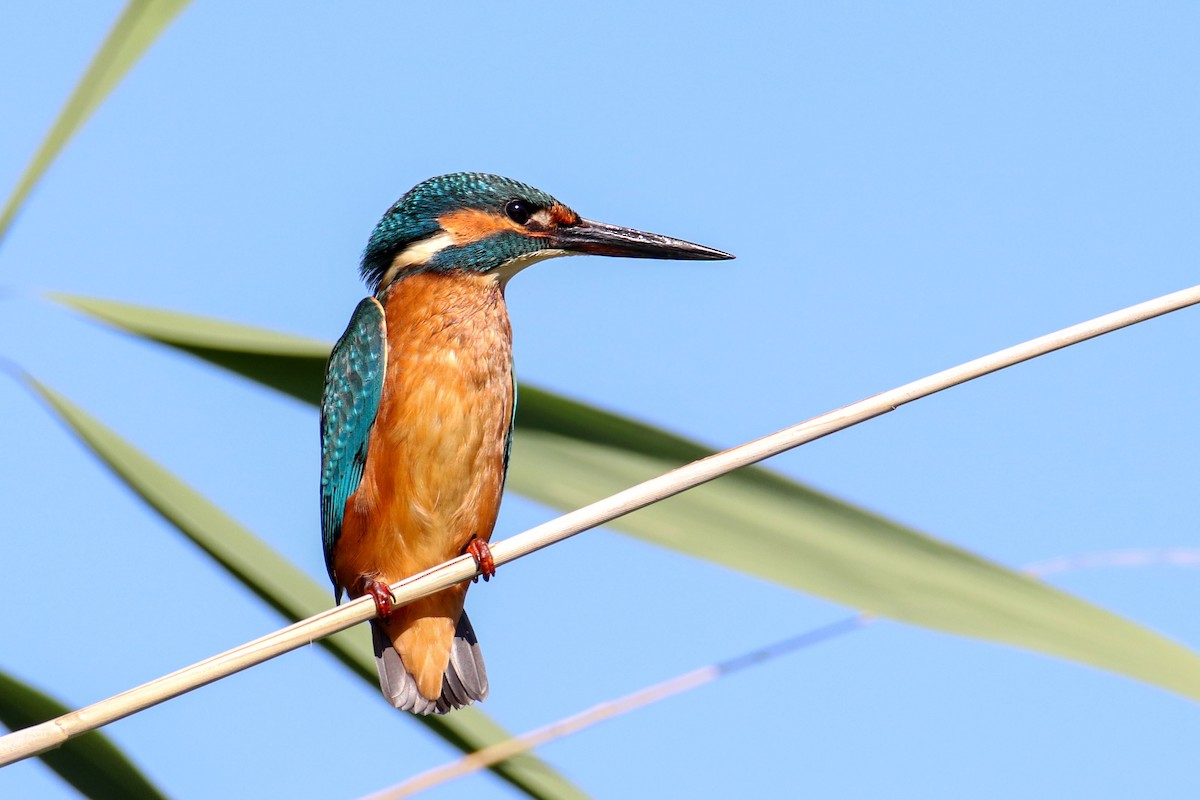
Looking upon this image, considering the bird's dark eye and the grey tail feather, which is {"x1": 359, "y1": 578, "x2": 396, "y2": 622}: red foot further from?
the bird's dark eye

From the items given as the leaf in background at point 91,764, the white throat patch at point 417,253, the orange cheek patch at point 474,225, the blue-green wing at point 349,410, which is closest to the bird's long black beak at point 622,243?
the orange cheek patch at point 474,225

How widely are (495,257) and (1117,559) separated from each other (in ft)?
5.75

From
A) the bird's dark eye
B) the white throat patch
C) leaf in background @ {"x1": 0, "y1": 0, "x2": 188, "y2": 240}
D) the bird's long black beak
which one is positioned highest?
leaf in background @ {"x1": 0, "y1": 0, "x2": 188, "y2": 240}

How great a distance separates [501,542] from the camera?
180 cm

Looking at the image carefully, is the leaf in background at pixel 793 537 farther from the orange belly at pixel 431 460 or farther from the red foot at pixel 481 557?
the orange belly at pixel 431 460

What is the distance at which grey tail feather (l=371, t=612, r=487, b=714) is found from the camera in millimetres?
2543

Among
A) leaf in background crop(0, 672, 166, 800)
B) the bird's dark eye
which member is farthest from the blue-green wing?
leaf in background crop(0, 672, 166, 800)

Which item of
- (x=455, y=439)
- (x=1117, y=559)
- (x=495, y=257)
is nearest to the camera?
(x=1117, y=559)

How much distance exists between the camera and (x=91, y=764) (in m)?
1.65

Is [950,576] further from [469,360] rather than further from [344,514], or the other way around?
[344,514]

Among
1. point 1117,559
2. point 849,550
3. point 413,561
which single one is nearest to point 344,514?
point 413,561

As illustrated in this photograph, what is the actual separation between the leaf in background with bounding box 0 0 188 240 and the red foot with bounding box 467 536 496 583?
865 mm

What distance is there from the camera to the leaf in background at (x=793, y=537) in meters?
1.63

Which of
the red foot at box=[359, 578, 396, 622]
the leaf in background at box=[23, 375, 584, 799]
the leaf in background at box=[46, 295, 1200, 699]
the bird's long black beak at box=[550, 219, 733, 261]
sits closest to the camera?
the leaf in background at box=[46, 295, 1200, 699]
